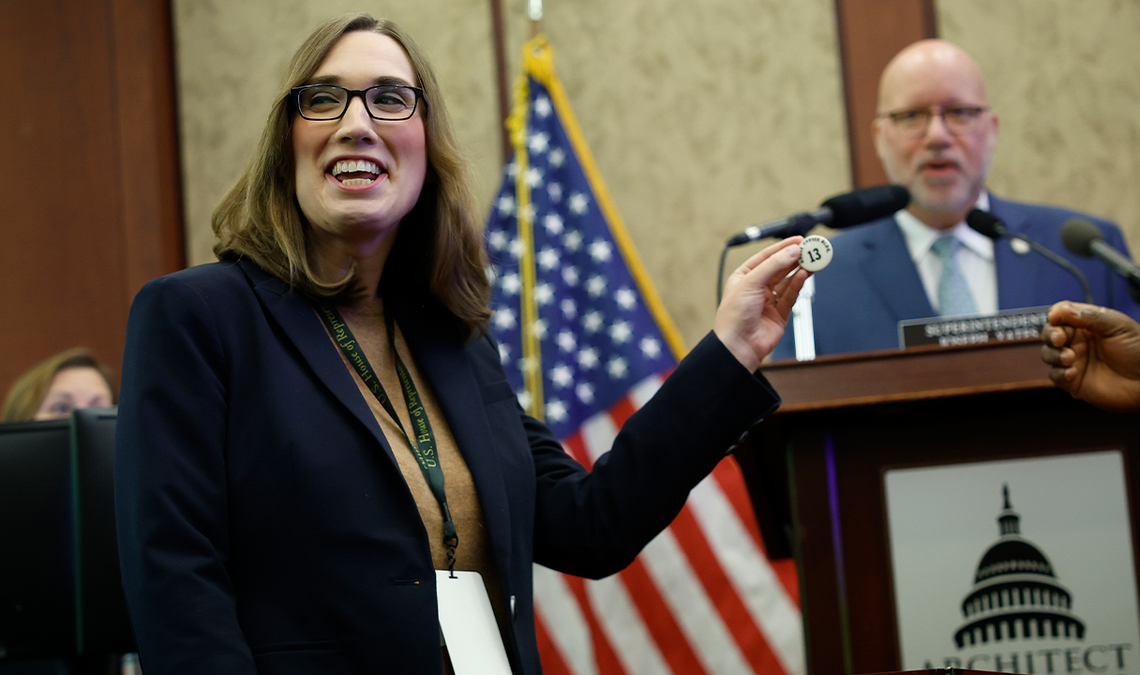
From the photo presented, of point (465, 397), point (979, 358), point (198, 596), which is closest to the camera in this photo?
point (198, 596)

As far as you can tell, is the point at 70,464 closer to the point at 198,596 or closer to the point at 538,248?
the point at 198,596

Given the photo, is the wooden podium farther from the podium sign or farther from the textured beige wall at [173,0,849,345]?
the textured beige wall at [173,0,849,345]

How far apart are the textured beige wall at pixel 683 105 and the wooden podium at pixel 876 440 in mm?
2298


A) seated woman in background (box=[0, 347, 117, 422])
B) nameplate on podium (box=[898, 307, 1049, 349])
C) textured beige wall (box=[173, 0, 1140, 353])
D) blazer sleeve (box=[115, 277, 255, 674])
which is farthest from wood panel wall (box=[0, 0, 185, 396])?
nameplate on podium (box=[898, 307, 1049, 349])

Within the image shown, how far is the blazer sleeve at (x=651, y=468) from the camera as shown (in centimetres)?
156

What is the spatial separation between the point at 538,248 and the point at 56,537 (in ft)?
6.58

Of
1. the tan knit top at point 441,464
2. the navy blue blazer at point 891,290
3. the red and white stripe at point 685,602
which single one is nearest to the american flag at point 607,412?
the red and white stripe at point 685,602

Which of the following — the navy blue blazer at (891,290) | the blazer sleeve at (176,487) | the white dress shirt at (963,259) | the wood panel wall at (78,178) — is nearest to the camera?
the blazer sleeve at (176,487)

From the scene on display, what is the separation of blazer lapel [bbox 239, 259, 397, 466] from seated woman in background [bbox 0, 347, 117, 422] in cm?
245

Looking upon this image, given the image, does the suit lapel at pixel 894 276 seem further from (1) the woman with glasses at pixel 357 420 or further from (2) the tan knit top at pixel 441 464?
(2) the tan knit top at pixel 441 464

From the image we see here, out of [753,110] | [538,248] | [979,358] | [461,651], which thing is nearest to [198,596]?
[461,651]

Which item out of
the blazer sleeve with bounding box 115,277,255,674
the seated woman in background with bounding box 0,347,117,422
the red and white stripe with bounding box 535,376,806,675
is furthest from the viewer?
the seated woman in background with bounding box 0,347,117,422

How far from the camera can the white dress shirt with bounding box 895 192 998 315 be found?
3061 millimetres

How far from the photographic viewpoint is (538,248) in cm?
371
